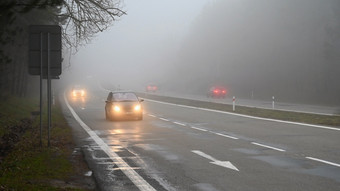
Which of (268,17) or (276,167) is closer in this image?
(276,167)

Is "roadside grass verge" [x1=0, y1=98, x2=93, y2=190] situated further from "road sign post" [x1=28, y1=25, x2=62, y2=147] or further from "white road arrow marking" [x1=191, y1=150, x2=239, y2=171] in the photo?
"white road arrow marking" [x1=191, y1=150, x2=239, y2=171]

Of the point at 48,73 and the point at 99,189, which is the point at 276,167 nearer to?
the point at 99,189

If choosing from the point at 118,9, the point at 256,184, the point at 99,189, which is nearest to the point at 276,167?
the point at 256,184

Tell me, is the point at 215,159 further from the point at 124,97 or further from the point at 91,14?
the point at 124,97

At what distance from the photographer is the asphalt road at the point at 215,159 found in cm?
783

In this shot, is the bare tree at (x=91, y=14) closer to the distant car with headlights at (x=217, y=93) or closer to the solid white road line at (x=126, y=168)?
the solid white road line at (x=126, y=168)

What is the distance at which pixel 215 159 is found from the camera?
10.4 meters

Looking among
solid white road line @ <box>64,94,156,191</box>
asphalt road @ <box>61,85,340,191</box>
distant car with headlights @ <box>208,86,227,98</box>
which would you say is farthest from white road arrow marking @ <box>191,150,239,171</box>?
distant car with headlights @ <box>208,86,227,98</box>

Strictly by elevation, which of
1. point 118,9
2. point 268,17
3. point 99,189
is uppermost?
point 268,17

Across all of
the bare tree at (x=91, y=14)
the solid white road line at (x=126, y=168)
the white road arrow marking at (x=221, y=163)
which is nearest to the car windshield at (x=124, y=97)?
the bare tree at (x=91, y=14)

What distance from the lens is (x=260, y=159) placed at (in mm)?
10367

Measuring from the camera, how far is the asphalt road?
7.83 meters

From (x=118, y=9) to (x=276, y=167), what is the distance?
33.3 ft

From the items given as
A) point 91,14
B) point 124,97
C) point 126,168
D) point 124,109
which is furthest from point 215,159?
point 124,97
